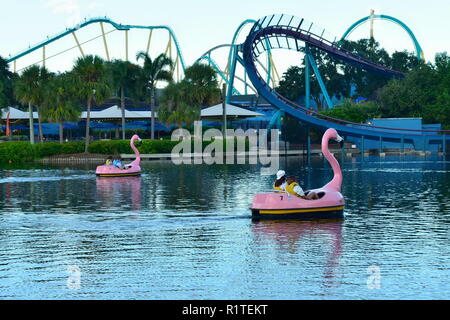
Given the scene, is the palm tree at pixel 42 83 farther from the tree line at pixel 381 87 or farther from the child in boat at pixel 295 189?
the child in boat at pixel 295 189

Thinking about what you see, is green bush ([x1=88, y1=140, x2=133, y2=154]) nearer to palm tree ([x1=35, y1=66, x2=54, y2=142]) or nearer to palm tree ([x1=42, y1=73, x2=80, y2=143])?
palm tree ([x1=42, y1=73, x2=80, y2=143])

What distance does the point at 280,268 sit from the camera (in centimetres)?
1522

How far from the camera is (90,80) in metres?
66.2

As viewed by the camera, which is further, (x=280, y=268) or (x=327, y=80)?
(x=327, y=80)

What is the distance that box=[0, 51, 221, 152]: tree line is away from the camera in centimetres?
6494

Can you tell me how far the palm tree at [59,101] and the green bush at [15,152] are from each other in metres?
3.28

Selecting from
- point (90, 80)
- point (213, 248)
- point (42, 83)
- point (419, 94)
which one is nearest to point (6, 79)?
point (42, 83)

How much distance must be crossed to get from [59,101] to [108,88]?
14.3 ft

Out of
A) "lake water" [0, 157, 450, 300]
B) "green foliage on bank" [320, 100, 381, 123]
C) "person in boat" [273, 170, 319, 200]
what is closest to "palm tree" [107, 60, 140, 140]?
"green foliage on bank" [320, 100, 381, 123]

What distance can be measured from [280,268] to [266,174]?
3025cm

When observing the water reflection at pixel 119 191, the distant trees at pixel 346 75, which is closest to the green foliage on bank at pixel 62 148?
the water reflection at pixel 119 191

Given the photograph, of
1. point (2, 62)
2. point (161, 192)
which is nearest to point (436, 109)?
point (2, 62)

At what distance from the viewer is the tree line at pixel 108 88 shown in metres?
64.9
